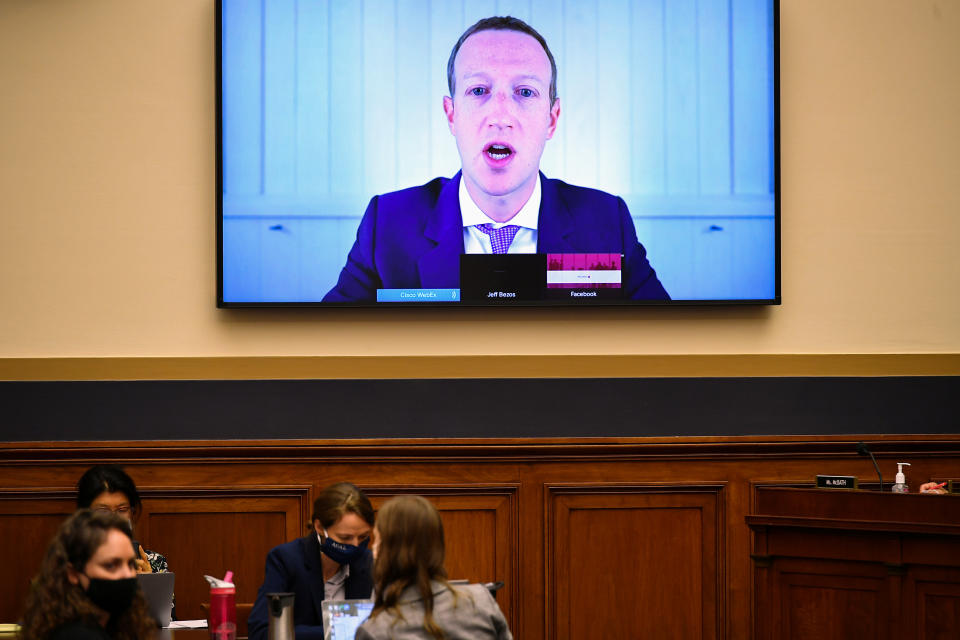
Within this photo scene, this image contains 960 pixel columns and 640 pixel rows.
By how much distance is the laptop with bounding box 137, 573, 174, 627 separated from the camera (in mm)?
3434

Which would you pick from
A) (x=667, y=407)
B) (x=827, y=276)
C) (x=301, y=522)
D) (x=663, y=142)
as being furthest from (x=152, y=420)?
(x=827, y=276)

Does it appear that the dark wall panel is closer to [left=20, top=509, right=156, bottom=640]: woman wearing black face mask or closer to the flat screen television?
the flat screen television

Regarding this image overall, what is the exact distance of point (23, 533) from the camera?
5.05 m

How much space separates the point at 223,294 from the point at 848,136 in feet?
10.6

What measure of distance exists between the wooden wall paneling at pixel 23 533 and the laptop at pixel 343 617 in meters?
2.28

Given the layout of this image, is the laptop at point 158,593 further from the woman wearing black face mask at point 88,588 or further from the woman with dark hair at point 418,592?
the woman with dark hair at point 418,592

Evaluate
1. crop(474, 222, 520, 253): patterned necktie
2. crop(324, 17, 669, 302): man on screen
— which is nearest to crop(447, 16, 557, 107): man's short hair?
crop(324, 17, 669, 302): man on screen

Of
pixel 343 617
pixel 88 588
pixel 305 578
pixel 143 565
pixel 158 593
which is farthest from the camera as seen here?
pixel 143 565

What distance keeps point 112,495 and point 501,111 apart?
2570 mm

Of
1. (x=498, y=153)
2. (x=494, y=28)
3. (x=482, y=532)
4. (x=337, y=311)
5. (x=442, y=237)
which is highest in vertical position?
(x=494, y=28)

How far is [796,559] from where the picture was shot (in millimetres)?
4367

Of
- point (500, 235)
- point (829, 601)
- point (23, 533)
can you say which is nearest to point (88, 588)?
point (23, 533)

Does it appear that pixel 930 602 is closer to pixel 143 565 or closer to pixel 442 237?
pixel 442 237

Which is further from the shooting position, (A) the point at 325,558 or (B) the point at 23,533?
(B) the point at 23,533
